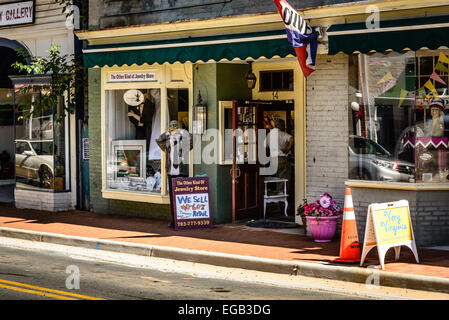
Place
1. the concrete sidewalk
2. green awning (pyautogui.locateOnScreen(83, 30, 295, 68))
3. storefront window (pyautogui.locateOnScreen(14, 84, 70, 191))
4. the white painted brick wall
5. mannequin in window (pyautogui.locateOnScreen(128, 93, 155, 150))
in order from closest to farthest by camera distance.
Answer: the concrete sidewalk
the white painted brick wall
green awning (pyautogui.locateOnScreen(83, 30, 295, 68))
mannequin in window (pyautogui.locateOnScreen(128, 93, 155, 150))
storefront window (pyautogui.locateOnScreen(14, 84, 70, 191))

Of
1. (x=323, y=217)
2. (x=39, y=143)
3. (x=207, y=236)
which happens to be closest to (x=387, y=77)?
(x=323, y=217)

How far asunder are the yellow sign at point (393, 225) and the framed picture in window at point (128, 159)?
21.9ft

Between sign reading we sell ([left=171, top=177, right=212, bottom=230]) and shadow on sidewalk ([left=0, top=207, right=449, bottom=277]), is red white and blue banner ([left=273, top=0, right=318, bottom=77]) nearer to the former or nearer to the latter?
shadow on sidewalk ([left=0, top=207, right=449, bottom=277])

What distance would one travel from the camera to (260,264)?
34.9 ft

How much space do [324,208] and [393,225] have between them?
7.07ft

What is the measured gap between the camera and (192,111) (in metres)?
14.7

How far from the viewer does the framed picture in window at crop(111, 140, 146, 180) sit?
1580 centimetres

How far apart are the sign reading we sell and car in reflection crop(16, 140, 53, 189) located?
464cm

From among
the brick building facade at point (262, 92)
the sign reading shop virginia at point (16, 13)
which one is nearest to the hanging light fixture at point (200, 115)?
the brick building facade at point (262, 92)

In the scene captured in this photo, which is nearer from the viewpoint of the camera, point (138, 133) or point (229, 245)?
point (229, 245)

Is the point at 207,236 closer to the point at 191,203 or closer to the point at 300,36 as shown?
the point at 191,203

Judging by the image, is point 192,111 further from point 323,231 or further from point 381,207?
point 381,207

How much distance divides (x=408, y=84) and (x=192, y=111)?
4.58 meters

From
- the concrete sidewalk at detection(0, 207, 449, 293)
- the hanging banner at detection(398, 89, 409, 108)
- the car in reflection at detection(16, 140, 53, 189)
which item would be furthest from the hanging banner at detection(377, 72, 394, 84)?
the car in reflection at detection(16, 140, 53, 189)
